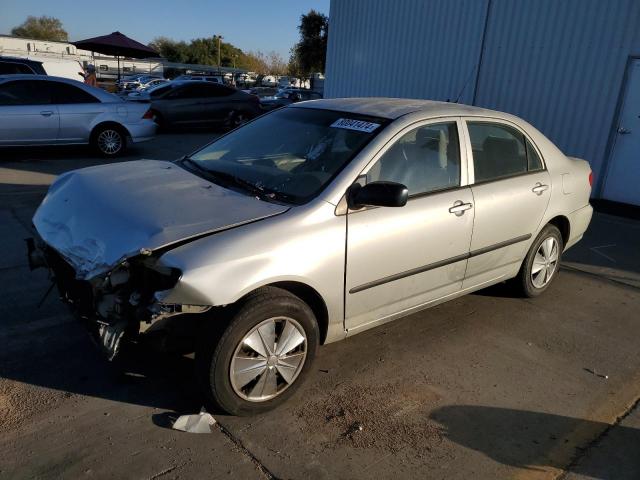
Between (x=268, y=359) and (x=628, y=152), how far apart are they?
318 inches

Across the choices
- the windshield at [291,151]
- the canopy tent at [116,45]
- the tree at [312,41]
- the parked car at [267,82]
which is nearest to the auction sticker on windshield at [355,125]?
the windshield at [291,151]

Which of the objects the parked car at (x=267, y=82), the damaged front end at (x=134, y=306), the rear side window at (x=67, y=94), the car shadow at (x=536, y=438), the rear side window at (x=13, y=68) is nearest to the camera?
the damaged front end at (x=134, y=306)

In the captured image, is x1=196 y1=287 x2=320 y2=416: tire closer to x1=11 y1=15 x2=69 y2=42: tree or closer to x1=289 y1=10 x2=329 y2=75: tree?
x1=289 y1=10 x2=329 y2=75: tree

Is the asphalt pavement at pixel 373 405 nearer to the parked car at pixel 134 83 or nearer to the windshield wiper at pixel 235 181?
the windshield wiper at pixel 235 181

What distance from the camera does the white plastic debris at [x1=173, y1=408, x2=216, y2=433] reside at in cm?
273

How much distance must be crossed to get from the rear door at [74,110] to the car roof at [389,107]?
710 cm

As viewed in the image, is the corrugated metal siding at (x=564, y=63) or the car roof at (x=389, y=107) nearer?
the car roof at (x=389, y=107)

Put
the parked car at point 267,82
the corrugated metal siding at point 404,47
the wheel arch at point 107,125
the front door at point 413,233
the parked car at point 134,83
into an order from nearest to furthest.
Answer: the front door at point 413,233 → the wheel arch at point 107,125 → the corrugated metal siding at point 404,47 → the parked car at point 134,83 → the parked car at point 267,82

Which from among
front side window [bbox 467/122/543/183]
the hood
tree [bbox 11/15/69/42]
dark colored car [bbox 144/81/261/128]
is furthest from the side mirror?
tree [bbox 11/15/69/42]

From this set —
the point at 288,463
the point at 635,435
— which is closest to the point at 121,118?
the point at 288,463

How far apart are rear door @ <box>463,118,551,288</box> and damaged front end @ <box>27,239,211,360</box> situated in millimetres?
2157

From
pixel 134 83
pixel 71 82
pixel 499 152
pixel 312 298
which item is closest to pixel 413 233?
pixel 312 298

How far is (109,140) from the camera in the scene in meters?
10.2

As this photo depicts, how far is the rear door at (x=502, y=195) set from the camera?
3840mm
